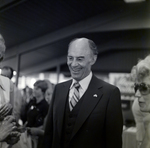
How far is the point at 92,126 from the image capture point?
1.37 meters

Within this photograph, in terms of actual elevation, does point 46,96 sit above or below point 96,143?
above

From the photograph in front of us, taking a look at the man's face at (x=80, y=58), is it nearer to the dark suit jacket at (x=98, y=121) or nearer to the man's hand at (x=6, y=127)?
the dark suit jacket at (x=98, y=121)

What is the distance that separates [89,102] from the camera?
1.40m

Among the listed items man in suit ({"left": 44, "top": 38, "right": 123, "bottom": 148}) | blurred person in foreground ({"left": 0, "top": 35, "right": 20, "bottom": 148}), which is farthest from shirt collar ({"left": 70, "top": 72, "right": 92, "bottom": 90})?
blurred person in foreground ({"left": 0, "top": 35, "right": 20, "bottom": 148})

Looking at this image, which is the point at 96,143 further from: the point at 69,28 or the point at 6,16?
the point at 6,16

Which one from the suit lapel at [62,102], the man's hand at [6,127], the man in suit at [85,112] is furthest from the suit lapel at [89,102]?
the man's hand at [6,127]

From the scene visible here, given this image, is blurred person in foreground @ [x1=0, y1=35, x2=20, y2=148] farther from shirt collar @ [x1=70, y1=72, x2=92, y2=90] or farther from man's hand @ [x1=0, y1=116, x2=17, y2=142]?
shirt collar @ [x1=70, y1=72, x2=92, y2=90]

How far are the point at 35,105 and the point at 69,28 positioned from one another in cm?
102

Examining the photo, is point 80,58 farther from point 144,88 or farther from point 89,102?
point 144,88

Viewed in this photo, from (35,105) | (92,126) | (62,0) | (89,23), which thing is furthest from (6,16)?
(92,126)

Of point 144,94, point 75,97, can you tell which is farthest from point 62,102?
point 144,94

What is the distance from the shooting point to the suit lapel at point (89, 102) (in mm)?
1372

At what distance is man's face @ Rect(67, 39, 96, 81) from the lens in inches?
55.2

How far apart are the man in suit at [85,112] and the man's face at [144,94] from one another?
0.41 metres
